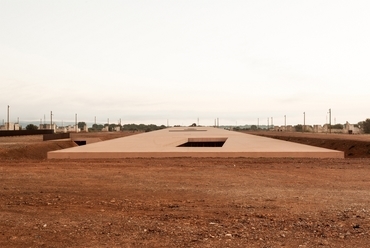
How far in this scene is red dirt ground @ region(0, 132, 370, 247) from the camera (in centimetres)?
422

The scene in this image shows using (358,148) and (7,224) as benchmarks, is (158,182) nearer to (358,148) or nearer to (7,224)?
(7,224)

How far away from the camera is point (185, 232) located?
4.43 meters

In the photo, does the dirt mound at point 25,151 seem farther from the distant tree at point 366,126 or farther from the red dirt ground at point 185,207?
the distant tree at point 366,126

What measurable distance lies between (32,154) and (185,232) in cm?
1976

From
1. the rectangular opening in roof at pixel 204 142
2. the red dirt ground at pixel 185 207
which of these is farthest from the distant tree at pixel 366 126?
the red dirt ground at pixel 185 207

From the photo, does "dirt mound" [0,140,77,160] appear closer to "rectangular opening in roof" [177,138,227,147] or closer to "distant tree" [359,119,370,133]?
"rectangular opening in roof" [177,138,227,147]

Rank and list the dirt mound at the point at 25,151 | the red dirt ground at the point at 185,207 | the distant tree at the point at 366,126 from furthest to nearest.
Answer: the distant tree at the point at 366,126 < the dirt mound at the point at 25,151 < the red dirt ground at the point at 185,207

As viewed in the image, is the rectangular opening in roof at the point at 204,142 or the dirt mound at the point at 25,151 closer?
the dirt mound at the point at 25,151

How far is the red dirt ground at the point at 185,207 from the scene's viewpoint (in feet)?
13.9

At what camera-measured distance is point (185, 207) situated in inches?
226

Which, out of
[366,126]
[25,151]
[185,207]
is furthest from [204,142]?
[366,126]

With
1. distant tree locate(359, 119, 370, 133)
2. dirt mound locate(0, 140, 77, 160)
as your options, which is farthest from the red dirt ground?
distant tree locate(359, 119, 370, 133)

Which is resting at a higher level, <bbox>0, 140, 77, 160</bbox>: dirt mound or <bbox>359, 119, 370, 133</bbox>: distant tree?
<bbox>359, 119, 370, 133</bbox>: distant tree

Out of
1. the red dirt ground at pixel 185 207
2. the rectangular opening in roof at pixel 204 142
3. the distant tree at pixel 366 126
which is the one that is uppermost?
the distant tree at pixel 366 126
